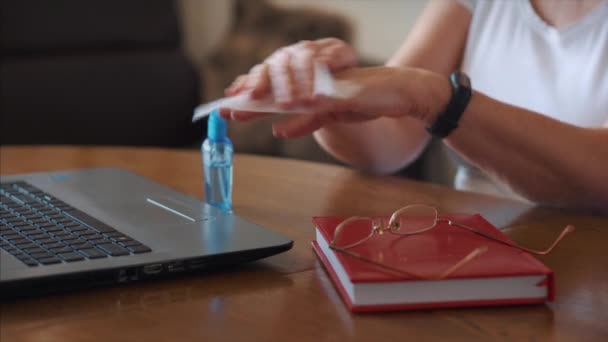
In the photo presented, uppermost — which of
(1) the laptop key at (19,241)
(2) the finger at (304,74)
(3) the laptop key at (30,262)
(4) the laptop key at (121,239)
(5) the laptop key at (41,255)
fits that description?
(2) the finger at (304,74)

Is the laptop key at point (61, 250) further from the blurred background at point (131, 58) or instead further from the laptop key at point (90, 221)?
the blurred background at point (131, 58)

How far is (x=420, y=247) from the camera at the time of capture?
2.64 feet

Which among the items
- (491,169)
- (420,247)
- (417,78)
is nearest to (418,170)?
(491,169)

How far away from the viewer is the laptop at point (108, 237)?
2.51 ft

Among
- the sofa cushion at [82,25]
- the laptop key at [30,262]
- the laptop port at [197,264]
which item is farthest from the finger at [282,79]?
the sofa cushion at [82,25]

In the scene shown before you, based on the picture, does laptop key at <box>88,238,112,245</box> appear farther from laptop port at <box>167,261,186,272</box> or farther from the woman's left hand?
the woman's left hand

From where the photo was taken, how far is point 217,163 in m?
1.10

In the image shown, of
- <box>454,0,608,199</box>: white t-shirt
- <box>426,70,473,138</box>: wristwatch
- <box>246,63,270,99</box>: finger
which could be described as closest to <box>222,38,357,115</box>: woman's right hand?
<box>246,63,270,99</box>: finger

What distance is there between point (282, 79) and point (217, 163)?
19 cm

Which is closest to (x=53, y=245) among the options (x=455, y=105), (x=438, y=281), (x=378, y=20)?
(x=438, y=281)

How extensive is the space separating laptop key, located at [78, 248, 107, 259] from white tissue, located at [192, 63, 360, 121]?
0.68 ft

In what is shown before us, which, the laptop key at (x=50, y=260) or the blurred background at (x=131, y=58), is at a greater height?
the laptop key at (x=50, y=260)

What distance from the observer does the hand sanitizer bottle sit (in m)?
1.07

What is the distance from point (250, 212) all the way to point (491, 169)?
1.20 ft
